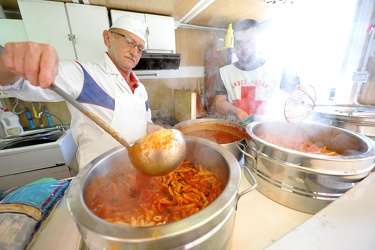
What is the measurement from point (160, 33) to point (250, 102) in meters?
1.79

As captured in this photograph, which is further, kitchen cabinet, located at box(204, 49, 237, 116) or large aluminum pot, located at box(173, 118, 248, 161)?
kitchen cabinet, located at box(204, 49, 237, 116)

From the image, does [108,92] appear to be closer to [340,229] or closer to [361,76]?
[340,229]

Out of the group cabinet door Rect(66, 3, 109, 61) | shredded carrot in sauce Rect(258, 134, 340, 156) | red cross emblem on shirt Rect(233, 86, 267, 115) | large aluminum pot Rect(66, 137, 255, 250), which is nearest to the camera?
large aluminum pot Rect(66, 137, 255, 250)

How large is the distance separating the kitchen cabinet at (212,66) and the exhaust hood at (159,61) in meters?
1.08

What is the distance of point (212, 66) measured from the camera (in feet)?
11.5

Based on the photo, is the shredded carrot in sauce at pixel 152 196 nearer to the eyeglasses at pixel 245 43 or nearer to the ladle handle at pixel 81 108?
the ladle handle at pixel 81 108

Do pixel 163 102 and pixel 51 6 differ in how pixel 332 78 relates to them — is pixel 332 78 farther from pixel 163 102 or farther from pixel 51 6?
pixel 51 6

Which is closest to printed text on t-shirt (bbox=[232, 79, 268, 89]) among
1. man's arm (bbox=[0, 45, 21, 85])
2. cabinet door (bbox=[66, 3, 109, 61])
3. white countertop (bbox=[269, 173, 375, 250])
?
white countertop (bbox=[269, 173, 375, 250])

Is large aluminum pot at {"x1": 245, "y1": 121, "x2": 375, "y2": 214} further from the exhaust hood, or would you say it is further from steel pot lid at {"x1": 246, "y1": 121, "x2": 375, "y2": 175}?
the exhaust hood

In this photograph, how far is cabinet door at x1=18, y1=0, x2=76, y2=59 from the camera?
1931mm

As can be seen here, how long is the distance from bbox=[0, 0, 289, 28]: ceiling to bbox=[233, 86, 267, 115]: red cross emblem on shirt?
1160 mm

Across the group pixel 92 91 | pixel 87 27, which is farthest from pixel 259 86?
pixel 87 27

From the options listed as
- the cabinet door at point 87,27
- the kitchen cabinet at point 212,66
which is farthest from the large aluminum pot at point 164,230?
the kitchen cabinet at point 212,66

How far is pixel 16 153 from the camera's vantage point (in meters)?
1.91
